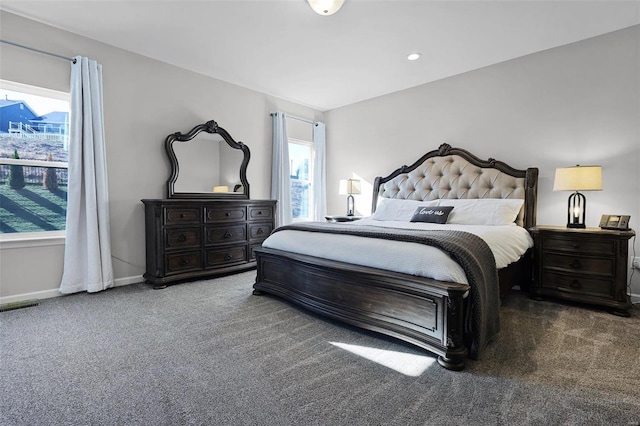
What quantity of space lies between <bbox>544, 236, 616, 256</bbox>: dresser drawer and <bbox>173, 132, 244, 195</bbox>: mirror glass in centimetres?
378

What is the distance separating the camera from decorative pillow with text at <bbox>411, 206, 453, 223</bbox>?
11.8 feet

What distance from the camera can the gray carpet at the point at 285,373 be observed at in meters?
1.43

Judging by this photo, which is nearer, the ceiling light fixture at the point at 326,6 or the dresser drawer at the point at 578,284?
the ceiling light fixture at the point at 326,6

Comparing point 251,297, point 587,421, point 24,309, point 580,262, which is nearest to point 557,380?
point 587,421

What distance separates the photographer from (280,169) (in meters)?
5.02

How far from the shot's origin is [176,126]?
401 cm

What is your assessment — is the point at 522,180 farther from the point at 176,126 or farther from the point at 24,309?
the point at 24,309

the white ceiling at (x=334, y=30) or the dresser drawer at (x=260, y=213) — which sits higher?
the white ceiling at (x=334, y=30)

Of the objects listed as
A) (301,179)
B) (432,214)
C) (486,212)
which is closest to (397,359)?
(432,214)

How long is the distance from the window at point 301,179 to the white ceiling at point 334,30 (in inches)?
60.7

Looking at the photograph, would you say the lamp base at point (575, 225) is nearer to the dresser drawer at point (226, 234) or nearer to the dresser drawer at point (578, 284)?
the dresser drawer at point (578, 284)

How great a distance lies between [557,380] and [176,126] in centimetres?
434

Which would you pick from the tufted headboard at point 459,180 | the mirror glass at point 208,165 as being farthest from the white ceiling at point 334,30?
the tufted headboard at point 459,180

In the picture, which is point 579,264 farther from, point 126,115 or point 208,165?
point 126,115
